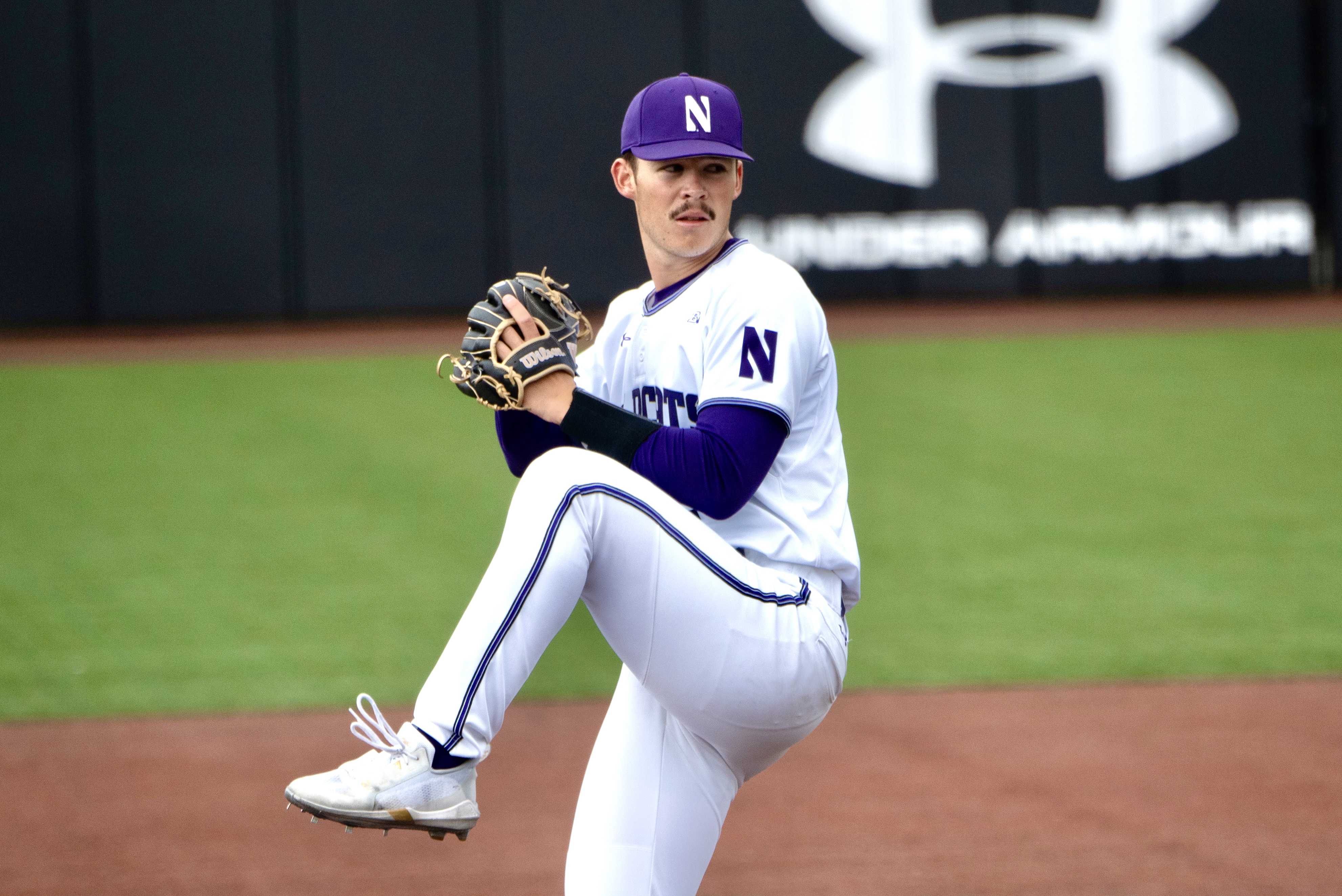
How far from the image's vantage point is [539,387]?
2.57 metres

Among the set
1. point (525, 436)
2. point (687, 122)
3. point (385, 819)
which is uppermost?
point (687, 122)

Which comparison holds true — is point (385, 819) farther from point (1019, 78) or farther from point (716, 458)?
point (1019, 78)

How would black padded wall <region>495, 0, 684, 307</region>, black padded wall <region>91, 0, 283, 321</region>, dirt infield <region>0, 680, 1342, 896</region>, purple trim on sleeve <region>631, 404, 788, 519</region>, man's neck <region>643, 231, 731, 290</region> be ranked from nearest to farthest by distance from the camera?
1. purple trim on sleeve <region>631, 404, 788, 519</region>
2. man's neck <region>643, 231, 731, 290</region>
3. dirt infield <region>0, 680, 1342, 896</region>
4. black padded wall <region>91, 0, 283, 321</region>
5. black padded wall <region>495, 0, 684, 307</region>

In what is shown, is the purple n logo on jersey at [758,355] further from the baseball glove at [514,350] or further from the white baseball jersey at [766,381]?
the baseball glove at [514,350]

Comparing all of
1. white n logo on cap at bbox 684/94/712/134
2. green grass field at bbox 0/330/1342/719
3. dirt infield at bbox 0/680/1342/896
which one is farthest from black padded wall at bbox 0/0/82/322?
white n logo on cap at bbox 684/94/712/134

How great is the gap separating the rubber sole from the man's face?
3.72ft

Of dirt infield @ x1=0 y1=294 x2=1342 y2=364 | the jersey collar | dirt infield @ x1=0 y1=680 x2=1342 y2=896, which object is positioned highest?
the jersey collar

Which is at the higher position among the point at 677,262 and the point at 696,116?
the point at 696,116

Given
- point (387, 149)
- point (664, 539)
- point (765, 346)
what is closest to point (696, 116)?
point (765, 346)

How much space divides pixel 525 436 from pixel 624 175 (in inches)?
21.9

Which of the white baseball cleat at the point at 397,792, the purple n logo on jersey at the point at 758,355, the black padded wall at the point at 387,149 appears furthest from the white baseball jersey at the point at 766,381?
the black padded wall at the point at 387,149

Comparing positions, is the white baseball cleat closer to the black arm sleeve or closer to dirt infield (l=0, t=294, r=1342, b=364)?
the black arm sleeve

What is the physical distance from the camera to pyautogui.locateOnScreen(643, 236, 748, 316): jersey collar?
2.79 meters

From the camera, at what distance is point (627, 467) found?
251cm
